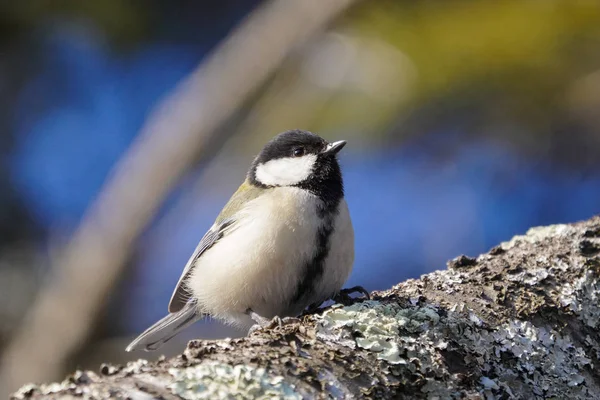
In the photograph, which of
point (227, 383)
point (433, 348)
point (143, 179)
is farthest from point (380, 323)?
point (143, 179)

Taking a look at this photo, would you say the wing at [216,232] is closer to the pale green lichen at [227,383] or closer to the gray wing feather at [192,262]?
the gray wing feather at [192,262]

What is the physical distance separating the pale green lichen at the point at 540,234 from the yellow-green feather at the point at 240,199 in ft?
2.78

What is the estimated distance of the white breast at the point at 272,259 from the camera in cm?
186

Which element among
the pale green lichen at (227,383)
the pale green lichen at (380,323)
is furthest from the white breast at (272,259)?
the pale green lichen at (227,383)

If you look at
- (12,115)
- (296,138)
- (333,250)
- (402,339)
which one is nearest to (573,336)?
(402,339)

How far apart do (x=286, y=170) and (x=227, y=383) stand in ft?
4.45

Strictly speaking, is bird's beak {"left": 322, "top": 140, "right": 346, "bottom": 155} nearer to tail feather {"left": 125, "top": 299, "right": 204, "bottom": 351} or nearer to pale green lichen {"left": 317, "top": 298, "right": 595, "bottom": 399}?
tail feather {"left": 125, "top": 299, "right": 204, "bottom": 351}

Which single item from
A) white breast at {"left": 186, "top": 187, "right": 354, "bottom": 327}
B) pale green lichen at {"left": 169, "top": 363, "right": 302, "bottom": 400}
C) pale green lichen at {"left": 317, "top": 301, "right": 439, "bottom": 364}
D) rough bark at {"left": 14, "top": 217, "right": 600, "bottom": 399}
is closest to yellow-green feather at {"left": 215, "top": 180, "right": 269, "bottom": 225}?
white breast at {"left": 186, "top": 187, "right": 354, "bottom": 327}

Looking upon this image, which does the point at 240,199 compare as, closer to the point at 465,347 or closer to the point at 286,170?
the point at 286,170

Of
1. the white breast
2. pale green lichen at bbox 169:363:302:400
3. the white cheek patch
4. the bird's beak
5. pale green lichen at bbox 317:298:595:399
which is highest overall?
the bird's beak

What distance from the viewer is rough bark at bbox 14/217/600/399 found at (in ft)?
3.22

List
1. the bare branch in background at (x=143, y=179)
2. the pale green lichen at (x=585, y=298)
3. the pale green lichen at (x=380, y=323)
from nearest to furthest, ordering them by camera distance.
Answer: the pale green lichen at (x=380, y=323) → the pale green lichen at (x=585, y=298) → the bare branch in background at (x=143, y=179)

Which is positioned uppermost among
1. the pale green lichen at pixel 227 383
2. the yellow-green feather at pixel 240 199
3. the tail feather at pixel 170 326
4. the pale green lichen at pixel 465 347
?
the yellow-green feather at pixel 240 199

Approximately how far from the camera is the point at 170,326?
229 centimetres
